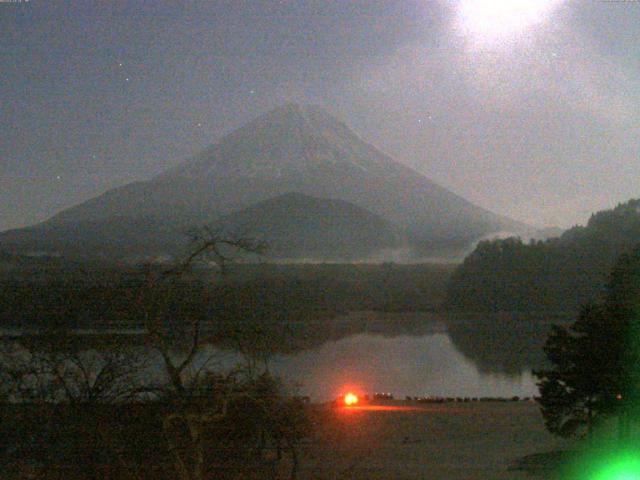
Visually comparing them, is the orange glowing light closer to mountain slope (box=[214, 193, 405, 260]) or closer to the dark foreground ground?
the dark foreground ground

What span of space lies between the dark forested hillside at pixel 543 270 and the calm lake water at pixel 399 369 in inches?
188

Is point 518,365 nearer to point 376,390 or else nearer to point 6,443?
point 376,390

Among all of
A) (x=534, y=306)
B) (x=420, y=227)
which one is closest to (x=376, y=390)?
(x=534, y=306)

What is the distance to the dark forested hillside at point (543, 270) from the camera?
19094 mm

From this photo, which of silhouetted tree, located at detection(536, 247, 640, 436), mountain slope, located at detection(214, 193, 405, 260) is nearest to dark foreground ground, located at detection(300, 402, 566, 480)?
silhouetted tree, located at detection(536, 247, 640, 436)

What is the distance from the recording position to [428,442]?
8.58 m

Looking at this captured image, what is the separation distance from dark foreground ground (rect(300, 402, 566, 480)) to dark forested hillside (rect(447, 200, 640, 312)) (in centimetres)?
882

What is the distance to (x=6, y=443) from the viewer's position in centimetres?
508

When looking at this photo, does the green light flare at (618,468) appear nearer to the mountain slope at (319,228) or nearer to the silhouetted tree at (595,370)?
the silhouetted tree at (595,370)

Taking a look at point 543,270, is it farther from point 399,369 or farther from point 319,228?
point 399,369

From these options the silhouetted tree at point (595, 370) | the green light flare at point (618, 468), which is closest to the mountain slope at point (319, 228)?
the silhouetted tree at point (595, 370)

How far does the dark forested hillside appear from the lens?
1909 cm

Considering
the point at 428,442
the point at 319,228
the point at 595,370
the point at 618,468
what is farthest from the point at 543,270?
the point at 618,468

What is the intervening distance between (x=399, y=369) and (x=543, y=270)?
9.41 meters
